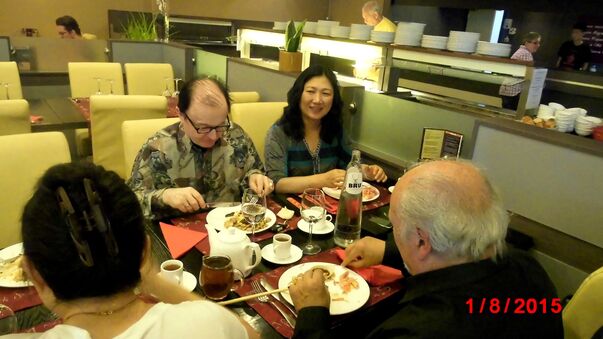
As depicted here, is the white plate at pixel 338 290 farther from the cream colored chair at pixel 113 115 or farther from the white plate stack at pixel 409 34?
the white plate stack at pixel 409 34

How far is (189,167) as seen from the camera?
1874mm

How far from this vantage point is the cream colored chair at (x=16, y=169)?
1715mm

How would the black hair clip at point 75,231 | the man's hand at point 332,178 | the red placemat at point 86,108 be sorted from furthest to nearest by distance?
the red placemat at point 86,108, the man's hand at point 332,178, the black hair clip at point 75,231

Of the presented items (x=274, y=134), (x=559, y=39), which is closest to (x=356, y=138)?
(x=274, y=134)

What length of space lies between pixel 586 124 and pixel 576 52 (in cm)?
380

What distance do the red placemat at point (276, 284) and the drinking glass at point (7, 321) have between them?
529mm

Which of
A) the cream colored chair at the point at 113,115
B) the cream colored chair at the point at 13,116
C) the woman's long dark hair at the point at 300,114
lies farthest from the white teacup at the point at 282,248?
the cream colored chair at the point at 13,116

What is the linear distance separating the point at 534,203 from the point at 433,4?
5.11 m

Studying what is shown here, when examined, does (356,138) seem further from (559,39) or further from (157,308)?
(559,39)

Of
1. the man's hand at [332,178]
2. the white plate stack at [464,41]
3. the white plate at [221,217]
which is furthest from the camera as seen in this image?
the white plate stack at [464,41]

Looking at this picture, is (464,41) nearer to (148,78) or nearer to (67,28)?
(148,78)

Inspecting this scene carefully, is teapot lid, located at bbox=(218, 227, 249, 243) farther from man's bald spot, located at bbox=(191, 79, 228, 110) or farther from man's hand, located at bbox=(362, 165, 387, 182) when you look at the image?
man's hand, located at bbox=(362, 165, 387, 182)

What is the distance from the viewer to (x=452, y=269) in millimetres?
976
